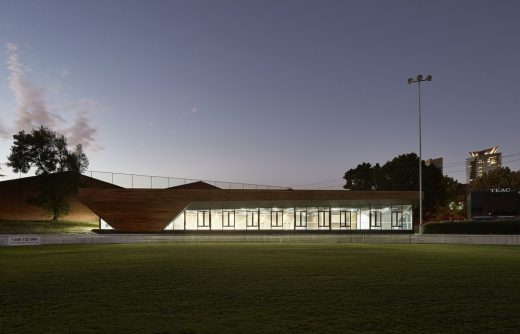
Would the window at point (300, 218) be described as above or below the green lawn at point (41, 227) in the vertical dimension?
above

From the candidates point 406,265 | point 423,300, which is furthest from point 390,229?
point 423,300

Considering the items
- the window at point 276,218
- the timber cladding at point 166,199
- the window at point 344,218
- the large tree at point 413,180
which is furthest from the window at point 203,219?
the large tree at point 413,180

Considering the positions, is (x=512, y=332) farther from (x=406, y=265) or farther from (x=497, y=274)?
(x=406, y=265)

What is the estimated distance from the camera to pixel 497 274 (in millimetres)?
14000

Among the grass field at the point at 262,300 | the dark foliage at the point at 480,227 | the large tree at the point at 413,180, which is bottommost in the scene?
the dark foliage at the point at 480,227

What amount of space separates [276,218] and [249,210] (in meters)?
3.41

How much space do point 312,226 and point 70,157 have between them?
32.1 meters

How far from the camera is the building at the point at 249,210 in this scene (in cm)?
4666

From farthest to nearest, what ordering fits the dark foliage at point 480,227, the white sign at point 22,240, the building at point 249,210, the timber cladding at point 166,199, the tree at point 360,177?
the tree at point 360,177 → the building at point 249,210 → the timber cladding at point 166,199 → the dark foliage at point 480,227 → the white sign at point 22,240

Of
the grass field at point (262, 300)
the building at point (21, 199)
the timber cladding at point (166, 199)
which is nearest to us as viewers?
the grass field at point (262, 300)

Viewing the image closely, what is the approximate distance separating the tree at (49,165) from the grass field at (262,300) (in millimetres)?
46707

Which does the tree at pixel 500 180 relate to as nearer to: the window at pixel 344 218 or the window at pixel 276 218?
the window at pixel 344 218

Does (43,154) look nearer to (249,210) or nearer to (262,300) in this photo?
(249,210)

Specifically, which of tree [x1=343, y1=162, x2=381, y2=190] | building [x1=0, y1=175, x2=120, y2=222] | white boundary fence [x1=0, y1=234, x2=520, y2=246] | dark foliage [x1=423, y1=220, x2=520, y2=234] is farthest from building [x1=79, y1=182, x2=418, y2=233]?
tree [x1=343, y1=162, x2=381, y2=190]
